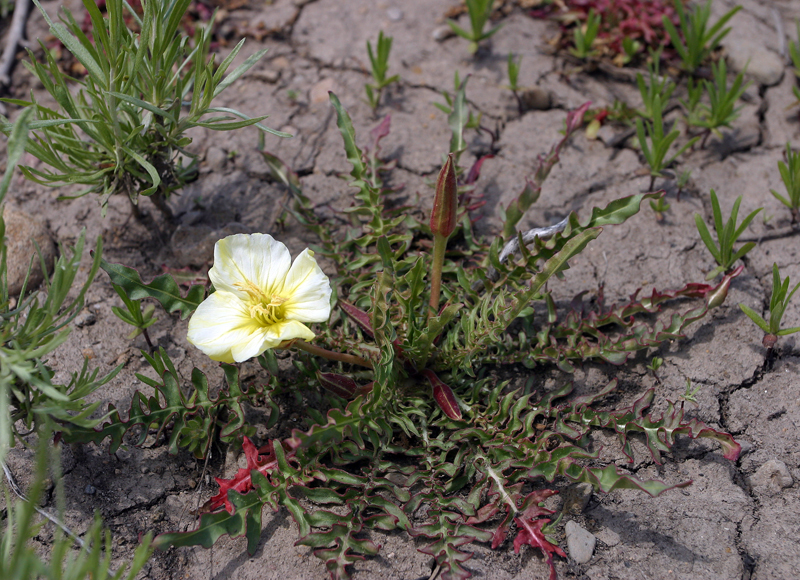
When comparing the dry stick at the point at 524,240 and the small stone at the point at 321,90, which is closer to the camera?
the dry stick at the point at 524,240

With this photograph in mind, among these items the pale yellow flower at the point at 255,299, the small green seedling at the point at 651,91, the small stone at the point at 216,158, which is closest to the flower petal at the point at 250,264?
the pale yellow flower at the point at 255,299

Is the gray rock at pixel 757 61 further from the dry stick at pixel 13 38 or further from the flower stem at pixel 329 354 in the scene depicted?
the dry stick at pixel 13 38

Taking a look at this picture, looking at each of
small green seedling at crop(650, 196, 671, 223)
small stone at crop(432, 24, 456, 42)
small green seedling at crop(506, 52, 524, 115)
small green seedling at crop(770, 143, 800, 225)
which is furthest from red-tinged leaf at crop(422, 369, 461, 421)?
small stone at crop(432, 24, 456, 42)

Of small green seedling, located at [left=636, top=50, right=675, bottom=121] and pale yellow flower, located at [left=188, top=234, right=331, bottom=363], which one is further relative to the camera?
small green seedling, located at [left=636, top=50, right=675, bottom=121]

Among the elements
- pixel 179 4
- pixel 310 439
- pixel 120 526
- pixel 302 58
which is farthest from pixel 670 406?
pixel 302 58

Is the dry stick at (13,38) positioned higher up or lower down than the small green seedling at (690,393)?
higher up

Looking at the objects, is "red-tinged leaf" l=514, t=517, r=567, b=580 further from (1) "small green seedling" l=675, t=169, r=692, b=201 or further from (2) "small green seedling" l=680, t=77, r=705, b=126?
(2) "small green seedling" l=680, t=77, r=705, b=126
